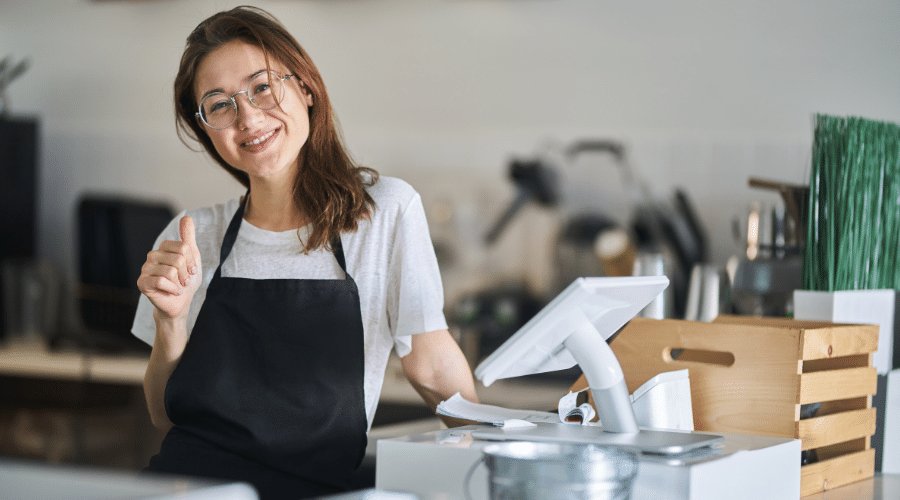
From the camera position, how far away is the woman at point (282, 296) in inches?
60.3

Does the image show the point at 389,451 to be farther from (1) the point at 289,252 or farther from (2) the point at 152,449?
(2) the point at 152,449

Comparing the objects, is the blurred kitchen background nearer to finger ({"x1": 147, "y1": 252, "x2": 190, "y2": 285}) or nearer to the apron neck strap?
the apron neck strap

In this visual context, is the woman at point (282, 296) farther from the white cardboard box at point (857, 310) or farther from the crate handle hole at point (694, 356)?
the white cardboard box at point (857, 310)

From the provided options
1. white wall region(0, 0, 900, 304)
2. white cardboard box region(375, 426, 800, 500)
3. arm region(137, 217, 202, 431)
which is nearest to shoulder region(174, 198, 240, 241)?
arm region(137, 217, 202, 431)

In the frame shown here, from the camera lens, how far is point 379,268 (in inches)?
63.6

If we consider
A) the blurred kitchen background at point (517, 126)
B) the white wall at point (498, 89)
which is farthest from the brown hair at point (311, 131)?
the white wall at point (498, 89)

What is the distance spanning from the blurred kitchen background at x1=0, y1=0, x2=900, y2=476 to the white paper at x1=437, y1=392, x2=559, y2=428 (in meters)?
1.61

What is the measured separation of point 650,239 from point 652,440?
2.20m

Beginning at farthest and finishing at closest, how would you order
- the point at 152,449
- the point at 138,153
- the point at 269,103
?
the point at 138,153
the point at 152,449
the point at 269,103

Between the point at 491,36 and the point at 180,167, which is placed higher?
the point at 491,36

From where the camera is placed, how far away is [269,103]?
5.33ft

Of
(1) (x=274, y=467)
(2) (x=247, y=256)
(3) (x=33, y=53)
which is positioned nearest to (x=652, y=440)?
(1) (x=274, y=467)

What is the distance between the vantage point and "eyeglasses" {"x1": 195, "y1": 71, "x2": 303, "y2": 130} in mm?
1622

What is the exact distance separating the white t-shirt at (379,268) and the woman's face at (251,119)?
107 millimetres
